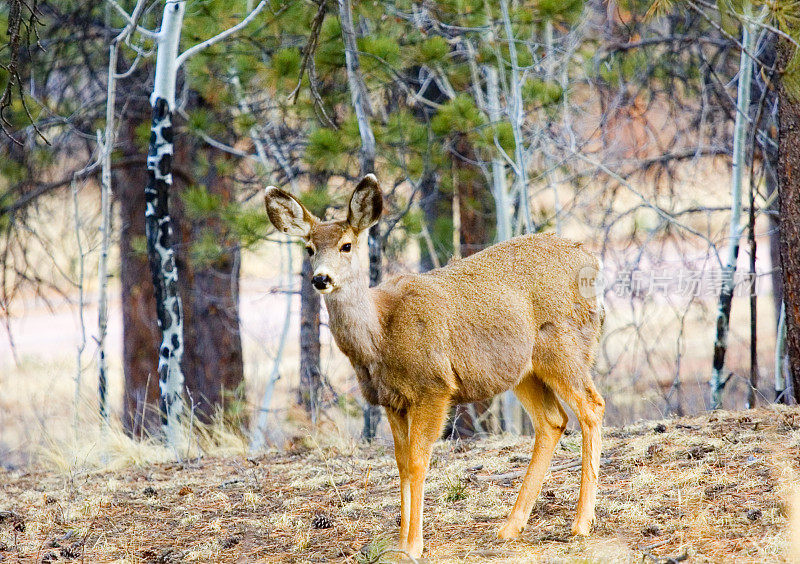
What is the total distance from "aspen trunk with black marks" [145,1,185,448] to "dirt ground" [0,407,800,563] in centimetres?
112

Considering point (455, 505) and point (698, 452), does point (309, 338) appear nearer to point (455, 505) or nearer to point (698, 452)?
point (455, 505)

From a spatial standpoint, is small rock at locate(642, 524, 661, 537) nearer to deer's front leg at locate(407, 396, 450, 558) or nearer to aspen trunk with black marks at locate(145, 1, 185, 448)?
deer's front leg at locate(407, 396, 450, 558)

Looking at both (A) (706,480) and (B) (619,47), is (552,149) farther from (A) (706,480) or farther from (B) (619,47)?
(A) (706,480)

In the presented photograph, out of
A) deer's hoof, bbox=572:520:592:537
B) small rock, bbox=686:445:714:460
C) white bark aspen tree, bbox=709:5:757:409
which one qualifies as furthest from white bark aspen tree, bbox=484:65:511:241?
deer's hoof, bbox=572:520:592:537

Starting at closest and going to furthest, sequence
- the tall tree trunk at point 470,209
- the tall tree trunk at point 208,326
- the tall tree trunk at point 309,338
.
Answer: the tall tree trunk at point 309,338
the tall tree trunk at point 470,209
the tall tree trunk at point 208,326

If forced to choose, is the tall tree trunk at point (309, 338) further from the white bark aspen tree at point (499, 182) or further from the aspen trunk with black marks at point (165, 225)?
the white bark aspen tree at point (499, 182)

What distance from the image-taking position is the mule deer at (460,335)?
16.9 feet

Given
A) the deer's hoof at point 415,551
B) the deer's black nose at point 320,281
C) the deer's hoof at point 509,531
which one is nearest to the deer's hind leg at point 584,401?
the deer's hoof at point 509,531

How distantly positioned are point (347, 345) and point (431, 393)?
0.56m

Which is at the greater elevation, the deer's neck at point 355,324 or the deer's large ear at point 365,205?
the deer's large ear at point 365,205

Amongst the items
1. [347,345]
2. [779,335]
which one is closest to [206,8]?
[347,345]

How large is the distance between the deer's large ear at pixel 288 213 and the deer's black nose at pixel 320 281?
0.54 metres

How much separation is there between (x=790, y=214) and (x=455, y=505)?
12.7ft

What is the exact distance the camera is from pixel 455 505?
609cm
